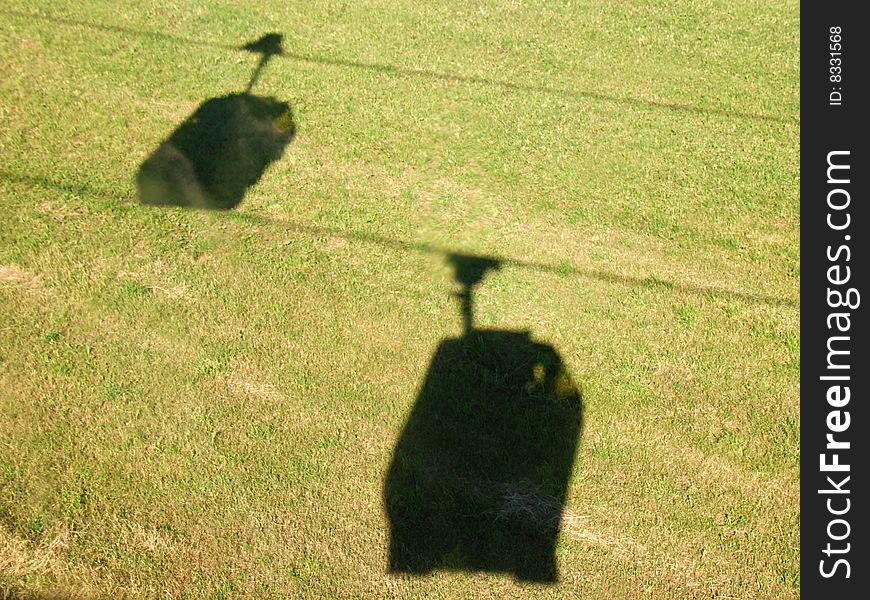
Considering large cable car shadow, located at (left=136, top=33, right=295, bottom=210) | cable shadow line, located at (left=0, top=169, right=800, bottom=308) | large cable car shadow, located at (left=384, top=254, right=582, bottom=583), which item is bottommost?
large cable car shadow, located at (left=384, top=254, right=582, bottom=583)

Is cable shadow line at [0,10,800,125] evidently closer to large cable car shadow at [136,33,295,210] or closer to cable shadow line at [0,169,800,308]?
large cable car shadow at [136,33,295,210]

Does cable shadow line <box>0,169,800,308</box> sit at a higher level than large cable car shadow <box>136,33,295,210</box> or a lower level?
lower

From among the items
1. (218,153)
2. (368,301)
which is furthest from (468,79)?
(368,301)

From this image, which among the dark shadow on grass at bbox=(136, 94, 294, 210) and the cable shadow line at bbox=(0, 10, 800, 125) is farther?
the cable shadow line at bbox=(0, 10, 800, 125)

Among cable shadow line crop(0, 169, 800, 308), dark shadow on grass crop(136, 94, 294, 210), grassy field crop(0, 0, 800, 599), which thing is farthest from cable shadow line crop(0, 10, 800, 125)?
cable shadow line crop(0, 169, 800, 308)

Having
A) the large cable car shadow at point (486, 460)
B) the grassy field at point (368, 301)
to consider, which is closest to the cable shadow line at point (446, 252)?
the grassy field at point (368, 301)

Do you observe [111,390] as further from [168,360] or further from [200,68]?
[200,68]

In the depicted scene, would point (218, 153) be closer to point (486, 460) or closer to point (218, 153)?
point (218, 153)
